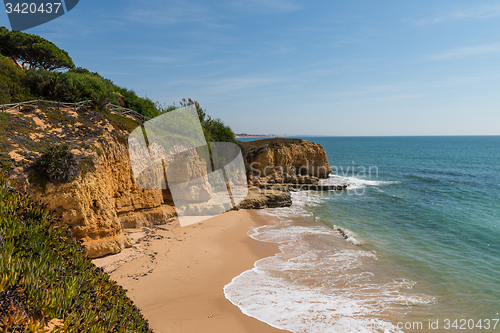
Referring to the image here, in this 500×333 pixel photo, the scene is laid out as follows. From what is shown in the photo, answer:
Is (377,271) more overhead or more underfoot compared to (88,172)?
more underfoot

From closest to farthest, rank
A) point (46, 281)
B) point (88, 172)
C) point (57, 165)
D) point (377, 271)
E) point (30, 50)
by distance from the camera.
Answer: point (46, 281), point (57, 165), point (88, 172), point (377, 271), point (30, 50)

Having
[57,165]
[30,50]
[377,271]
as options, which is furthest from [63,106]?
[30,50]

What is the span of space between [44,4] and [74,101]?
4782 mm

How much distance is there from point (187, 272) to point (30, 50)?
29.2 metres

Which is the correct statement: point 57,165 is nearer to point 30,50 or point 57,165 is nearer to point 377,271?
point 377,271

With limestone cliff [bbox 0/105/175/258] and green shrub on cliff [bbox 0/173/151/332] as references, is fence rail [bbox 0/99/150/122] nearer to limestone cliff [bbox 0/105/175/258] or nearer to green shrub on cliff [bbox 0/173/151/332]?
limestone cliff [bbox 0/105/175/258]

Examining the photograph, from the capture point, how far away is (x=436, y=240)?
52.6 ft

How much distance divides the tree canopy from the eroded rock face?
80.2 feet

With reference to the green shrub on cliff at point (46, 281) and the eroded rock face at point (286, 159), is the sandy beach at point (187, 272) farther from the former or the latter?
the eroded rock face at point (286, 159)

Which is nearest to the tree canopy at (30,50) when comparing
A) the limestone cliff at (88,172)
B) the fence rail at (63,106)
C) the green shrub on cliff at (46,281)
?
the fence rail at (63,106)

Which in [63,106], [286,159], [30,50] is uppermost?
[30,50]

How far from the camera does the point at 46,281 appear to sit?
3.36 meters

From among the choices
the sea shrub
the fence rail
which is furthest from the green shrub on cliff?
the fence rail

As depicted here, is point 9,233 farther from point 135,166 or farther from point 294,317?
point 135,166
